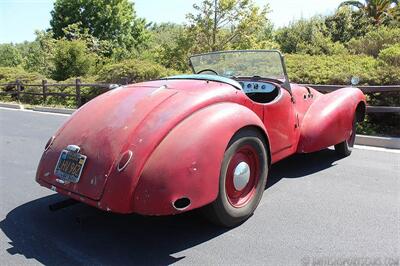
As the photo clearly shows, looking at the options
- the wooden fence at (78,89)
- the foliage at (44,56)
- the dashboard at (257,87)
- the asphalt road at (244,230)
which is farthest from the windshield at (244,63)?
the foliage at (44,56)

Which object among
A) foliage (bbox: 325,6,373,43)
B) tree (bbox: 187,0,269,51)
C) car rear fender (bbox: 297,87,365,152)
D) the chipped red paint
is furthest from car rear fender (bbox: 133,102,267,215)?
foliage (bbox: 325,6,373,43)

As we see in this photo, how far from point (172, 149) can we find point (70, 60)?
19.8 m

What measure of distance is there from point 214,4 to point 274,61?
12.5 m

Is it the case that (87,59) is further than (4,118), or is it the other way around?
(87,59)

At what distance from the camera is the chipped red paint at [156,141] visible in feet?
9.84

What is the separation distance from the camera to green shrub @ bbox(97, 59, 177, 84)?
47.5ft

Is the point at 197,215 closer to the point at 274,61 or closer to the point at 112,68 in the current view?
the point at 274,61

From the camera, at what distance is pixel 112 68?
51.2 feet

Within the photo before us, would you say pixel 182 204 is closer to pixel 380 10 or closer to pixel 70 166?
pixel 70 166

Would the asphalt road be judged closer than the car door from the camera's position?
Yes

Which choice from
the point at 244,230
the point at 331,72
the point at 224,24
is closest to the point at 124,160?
the point at 244,230

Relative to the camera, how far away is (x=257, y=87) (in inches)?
194

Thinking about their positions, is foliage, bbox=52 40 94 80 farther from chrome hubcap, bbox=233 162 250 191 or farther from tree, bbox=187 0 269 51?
chrome hubcap, bbox=233 162 250 191

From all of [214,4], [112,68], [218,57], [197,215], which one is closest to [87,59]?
[112,68]
